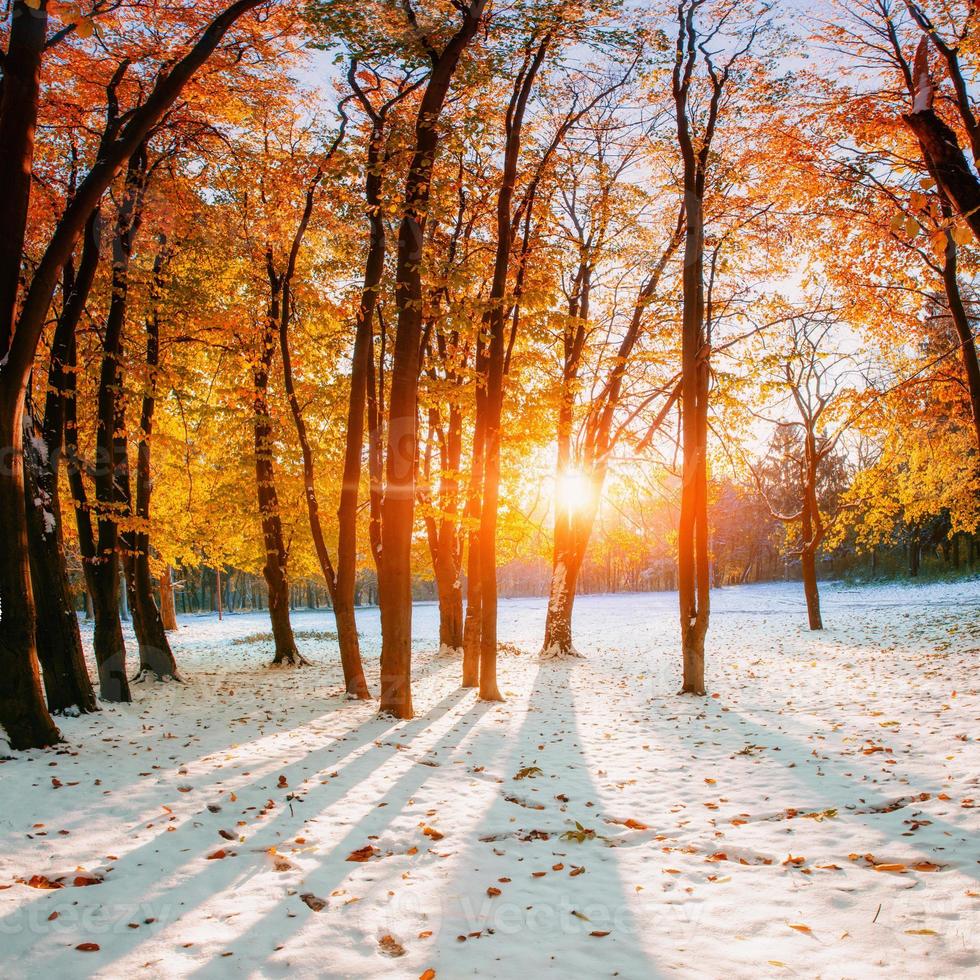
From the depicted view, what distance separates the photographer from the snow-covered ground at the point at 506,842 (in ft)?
9.60

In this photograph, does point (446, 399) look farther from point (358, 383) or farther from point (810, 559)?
point (810, 559)

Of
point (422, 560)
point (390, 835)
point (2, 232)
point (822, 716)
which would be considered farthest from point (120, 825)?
point (422, 560)

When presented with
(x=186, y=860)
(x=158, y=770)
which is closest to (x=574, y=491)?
(x=158, y=770)

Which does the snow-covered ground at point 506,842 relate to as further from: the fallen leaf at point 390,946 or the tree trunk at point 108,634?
the tree trunk at point 108,634

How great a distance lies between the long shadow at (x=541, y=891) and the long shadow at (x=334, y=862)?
663 millimetres

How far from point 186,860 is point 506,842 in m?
2.07

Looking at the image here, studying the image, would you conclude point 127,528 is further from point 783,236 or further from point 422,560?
point 783,236

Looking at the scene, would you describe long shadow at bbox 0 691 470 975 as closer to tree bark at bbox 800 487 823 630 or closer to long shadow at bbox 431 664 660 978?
long shadow at bbox 431 664 660 978

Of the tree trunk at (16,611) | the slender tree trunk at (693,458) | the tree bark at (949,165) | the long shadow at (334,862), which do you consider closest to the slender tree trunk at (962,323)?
the tree bark at (949,165)

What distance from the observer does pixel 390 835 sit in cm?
439

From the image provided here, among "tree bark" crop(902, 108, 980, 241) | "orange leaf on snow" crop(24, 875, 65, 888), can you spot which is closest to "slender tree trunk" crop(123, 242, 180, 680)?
"orange leaf on snow" crop(24, 875, 65, 888)

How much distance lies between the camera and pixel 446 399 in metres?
10.6

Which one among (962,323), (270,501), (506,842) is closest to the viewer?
(506,842)

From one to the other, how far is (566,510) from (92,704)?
10902 millimetres
